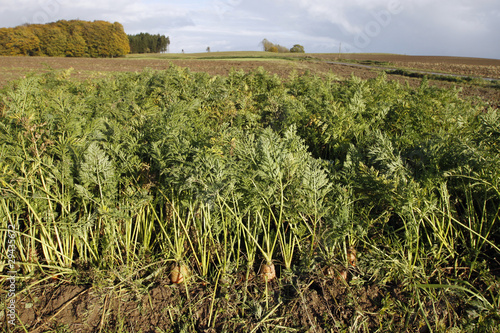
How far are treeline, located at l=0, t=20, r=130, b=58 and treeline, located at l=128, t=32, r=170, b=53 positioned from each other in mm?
27023

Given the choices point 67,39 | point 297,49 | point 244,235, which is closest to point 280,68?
point 244,235

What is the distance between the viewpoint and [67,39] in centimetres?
5588

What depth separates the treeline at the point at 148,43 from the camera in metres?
89.9

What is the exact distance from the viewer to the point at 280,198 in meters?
2.71

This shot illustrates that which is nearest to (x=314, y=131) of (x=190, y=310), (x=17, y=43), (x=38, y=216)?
(x=190, y=310)

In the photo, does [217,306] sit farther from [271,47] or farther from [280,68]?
[271,47]

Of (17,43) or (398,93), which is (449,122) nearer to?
(398,93)

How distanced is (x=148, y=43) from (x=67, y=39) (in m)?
39.9

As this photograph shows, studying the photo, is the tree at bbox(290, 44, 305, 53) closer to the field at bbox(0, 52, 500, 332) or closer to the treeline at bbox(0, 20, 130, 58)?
the treeline at bbox(0, 20, 130, 58)

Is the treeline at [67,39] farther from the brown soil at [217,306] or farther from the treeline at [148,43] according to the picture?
the brown soil at [217,306]

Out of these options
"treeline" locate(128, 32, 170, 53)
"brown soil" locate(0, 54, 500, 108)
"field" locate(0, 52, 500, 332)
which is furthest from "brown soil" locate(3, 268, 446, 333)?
"treeline" locate(128, 32, 170, 53)

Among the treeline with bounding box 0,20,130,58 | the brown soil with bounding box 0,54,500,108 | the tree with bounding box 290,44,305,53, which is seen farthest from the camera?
the tree with bounding box 290,44,305,53

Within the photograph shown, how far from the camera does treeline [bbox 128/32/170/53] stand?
295 feet

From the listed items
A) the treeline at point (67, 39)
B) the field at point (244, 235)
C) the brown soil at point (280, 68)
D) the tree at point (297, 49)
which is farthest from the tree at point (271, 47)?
the field at point (244, 235)
